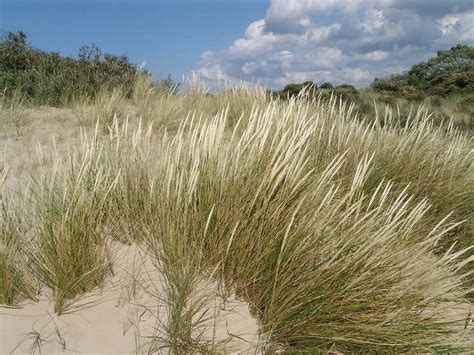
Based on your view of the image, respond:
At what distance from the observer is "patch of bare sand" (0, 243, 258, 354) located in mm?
1877

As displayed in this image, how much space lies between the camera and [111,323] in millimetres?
1994

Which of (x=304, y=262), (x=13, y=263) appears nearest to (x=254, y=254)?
(x=304, y=262)

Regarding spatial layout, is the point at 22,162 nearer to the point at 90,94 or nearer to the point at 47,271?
the point at 47,271

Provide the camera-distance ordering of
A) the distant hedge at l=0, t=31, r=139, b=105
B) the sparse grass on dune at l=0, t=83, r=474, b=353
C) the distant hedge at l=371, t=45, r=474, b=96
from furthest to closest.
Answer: the distant hedge at l=371, t=45, r=474, b=96 → the distant hedge at l=0, t=31, r=139, b=105 → the sparse grass on dune at l=0, t=83, r=474, b=353

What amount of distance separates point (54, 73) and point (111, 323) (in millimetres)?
6754

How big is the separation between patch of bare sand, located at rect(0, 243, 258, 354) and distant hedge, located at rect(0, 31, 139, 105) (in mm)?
5270

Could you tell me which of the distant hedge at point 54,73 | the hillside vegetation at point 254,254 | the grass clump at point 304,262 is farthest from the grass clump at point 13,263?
the distant hedge at point 54,73

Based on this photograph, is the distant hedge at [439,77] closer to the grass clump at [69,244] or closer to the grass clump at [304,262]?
the grass clump at [304,262]

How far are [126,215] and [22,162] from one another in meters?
2.01

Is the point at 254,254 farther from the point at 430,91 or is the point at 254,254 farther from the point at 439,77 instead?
the point at 439,77

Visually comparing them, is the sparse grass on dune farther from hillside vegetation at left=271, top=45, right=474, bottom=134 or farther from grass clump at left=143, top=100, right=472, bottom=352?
hillside vegetation at left=271, top=45, right=474, bottom=134

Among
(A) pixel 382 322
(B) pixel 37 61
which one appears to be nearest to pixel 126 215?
(A) pixel 382 322

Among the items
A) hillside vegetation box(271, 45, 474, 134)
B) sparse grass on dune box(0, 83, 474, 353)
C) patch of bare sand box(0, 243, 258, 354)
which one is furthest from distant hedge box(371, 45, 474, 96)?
patch of bare sand box(0, 243, 258, 354)

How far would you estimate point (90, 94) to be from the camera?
714cm
